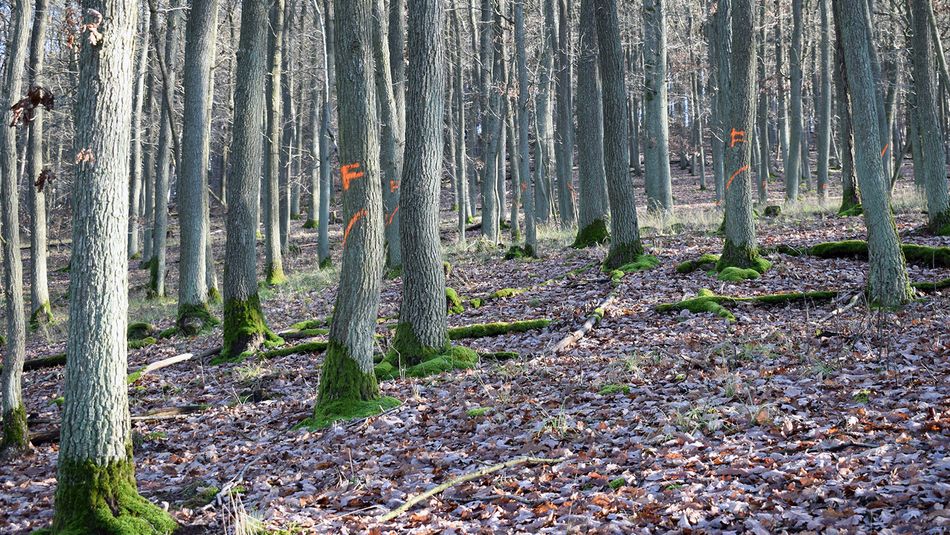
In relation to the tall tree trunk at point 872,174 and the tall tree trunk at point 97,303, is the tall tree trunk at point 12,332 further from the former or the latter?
→ the tall tree trunk at point 872,174

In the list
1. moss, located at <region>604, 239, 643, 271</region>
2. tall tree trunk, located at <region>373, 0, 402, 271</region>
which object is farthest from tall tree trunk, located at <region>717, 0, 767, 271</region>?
tall tree trunk, located at <region>373, 0, 402, 271</region>

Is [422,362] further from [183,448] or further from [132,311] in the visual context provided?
[132,311]

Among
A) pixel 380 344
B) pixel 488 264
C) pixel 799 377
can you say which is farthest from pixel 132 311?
pixel 799 377

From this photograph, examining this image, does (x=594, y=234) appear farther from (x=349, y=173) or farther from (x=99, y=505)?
(x=99, y=505)

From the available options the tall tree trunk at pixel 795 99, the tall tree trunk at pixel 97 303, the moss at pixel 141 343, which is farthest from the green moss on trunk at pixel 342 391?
the tall tree trunk at pixel 795 99

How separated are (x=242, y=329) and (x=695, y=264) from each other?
24.9ft

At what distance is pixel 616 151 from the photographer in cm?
1360

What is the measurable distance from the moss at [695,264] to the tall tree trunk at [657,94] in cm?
713

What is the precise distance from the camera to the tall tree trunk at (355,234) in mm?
7512

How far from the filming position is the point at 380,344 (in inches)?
417

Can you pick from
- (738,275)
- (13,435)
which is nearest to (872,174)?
(738,275)

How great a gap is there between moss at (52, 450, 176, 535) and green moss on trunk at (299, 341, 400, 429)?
7.87 ft

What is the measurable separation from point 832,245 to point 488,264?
7531mm

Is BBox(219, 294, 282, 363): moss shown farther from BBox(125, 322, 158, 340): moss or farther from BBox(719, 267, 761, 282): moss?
BBox(719, 267, 761, 282): moss
